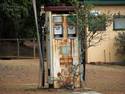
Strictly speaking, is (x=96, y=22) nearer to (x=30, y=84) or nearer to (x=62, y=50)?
(x=62, y=50)

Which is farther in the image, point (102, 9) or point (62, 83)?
point (102, 9)

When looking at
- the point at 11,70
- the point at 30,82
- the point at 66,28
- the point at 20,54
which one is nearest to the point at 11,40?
the point at 20,54

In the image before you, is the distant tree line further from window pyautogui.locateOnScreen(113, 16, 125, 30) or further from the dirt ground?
the dirt ground

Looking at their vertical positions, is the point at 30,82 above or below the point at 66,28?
below

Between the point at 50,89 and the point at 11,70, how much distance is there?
9.35 metres

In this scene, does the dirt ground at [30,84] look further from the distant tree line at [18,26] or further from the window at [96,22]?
the distant tree line at [18,26]

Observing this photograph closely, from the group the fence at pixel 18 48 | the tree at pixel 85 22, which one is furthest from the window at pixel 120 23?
the tree at pixel 85 22

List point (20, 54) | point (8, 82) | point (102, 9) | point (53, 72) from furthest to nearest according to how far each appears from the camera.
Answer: point (20, 54), point (102, 9), point (8, 82), point (53, 72)

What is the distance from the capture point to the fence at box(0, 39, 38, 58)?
36.1 m

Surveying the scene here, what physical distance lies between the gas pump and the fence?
19.1m

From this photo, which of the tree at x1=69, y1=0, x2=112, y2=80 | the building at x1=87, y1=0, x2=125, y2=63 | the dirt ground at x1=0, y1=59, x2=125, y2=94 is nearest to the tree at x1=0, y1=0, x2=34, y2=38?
the building at x1=87, y1=0, x2=125, y2=63

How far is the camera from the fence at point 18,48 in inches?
1421

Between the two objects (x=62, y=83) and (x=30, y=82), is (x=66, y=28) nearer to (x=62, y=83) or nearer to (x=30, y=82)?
(x=62, y=83)

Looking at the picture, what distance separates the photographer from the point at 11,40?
123 feet
